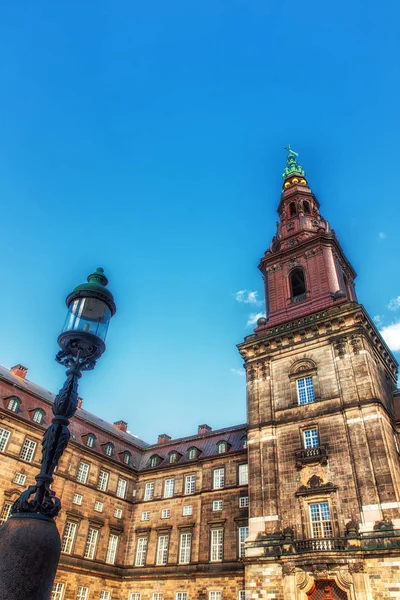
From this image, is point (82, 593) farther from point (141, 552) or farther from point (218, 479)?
point (218, 479)

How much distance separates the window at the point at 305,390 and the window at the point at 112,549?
2218 cm

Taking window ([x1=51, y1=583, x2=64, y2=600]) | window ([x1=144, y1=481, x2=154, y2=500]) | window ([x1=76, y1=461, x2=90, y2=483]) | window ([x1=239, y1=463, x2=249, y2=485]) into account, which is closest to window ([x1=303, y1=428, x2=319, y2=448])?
window ([x1=239, y1=463, x2=249, y2=485])

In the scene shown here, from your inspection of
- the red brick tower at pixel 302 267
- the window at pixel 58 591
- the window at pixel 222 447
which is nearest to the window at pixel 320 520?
the red brick tower at pixel 302 267

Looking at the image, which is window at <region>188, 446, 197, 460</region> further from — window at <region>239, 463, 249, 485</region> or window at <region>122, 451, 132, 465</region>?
window at <region>122, 451, 132, 465</region>

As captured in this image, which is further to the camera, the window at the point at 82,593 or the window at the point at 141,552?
the window at the point at 141,552

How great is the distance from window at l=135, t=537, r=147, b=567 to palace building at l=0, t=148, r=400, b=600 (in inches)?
6.3

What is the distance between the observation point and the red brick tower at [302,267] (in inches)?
1382

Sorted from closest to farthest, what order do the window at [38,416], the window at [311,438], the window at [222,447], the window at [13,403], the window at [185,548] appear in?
the window at [311,438] → the window at [13,403] → the window at [185,548] → the window at [38,416] → the window at [222,447]

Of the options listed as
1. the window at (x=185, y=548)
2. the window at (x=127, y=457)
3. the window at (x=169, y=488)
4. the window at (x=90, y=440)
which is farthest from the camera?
the window at (x=127, y=457)

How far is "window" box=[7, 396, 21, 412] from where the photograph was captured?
3491cm

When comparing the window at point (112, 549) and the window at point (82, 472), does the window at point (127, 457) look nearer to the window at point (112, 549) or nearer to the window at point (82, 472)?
the window at point (82, 472)

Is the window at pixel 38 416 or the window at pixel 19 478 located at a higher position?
the window at pixel 38 416

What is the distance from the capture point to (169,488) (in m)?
41.3

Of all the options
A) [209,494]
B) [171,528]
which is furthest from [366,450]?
[171,528]
